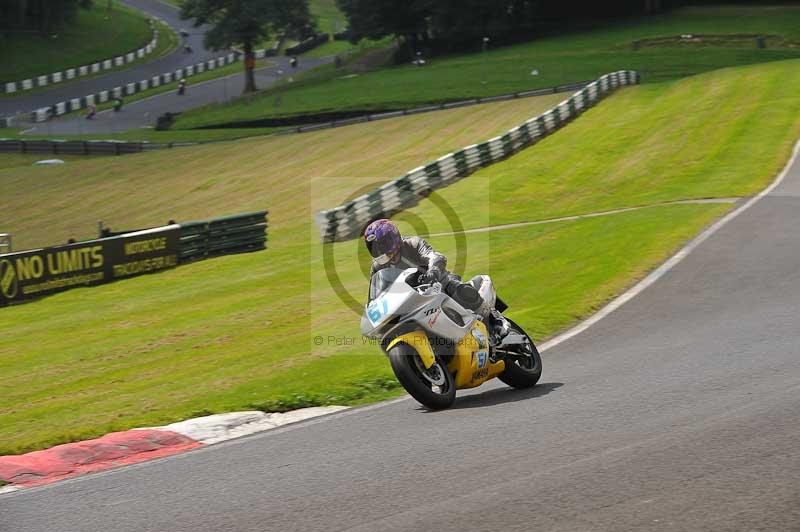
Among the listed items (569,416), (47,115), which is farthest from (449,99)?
(569,416)

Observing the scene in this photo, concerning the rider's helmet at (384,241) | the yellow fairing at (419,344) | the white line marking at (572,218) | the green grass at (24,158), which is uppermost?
the rider's helmet at (384,241)

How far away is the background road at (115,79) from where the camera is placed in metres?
79.4

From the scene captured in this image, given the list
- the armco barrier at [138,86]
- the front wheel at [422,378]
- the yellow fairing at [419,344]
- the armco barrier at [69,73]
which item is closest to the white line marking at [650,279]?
the front wheel at [422,378]

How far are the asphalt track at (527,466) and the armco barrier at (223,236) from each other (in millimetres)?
16704

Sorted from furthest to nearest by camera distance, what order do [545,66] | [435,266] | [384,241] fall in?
[545,66] → [435,266] → [384,241]

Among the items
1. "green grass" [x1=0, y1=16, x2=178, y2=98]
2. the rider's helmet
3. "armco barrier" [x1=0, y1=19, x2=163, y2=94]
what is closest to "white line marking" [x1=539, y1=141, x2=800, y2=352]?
the rider's helmet

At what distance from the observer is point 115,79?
292 ft

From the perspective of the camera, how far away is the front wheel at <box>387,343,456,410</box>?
925cm

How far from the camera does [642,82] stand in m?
53.7

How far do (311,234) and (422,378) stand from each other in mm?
19564

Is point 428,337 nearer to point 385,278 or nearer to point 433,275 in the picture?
point 433,275

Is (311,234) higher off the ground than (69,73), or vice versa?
(311,234)

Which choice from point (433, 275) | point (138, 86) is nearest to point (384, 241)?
point (433, 275)

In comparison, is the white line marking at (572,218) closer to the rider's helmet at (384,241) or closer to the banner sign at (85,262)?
the banner sign at (85,262)
